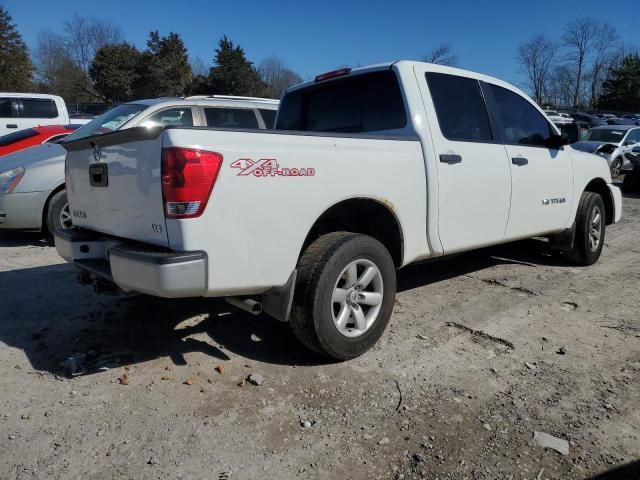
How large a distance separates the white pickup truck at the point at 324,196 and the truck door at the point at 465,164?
14 mm

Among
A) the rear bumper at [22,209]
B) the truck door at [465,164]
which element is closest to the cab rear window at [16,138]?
the rear bumper at [22,209]

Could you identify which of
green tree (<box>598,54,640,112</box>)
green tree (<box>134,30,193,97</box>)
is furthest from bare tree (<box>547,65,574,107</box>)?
green tree (<box>134,30,193,97</box>)

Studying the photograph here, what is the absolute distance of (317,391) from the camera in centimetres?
303

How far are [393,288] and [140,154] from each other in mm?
1833

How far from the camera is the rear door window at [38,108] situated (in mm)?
12695

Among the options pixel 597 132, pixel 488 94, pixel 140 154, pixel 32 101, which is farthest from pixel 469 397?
pixel 597 132

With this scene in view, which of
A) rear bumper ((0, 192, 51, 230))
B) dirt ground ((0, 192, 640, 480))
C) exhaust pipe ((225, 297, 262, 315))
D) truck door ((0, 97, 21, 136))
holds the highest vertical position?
truck door ((0, 97, 21, 136))

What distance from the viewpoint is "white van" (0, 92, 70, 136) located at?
1257 cm

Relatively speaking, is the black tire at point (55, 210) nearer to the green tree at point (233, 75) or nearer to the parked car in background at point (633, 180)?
the parked car in background at point (633, 180)

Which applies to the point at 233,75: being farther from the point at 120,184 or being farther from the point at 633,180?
the point at 120,184

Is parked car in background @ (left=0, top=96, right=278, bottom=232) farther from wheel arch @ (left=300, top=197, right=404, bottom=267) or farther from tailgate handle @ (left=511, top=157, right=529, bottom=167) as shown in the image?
tailgate handle @ (left=511, top=157, right=529, bottom=167)

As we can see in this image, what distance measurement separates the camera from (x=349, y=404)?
2.89m

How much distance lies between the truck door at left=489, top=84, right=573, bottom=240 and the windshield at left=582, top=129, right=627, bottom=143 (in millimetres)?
13078

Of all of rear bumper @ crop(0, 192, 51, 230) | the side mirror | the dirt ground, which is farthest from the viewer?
rear bumper @ crop(0, 192, 51, 230)
